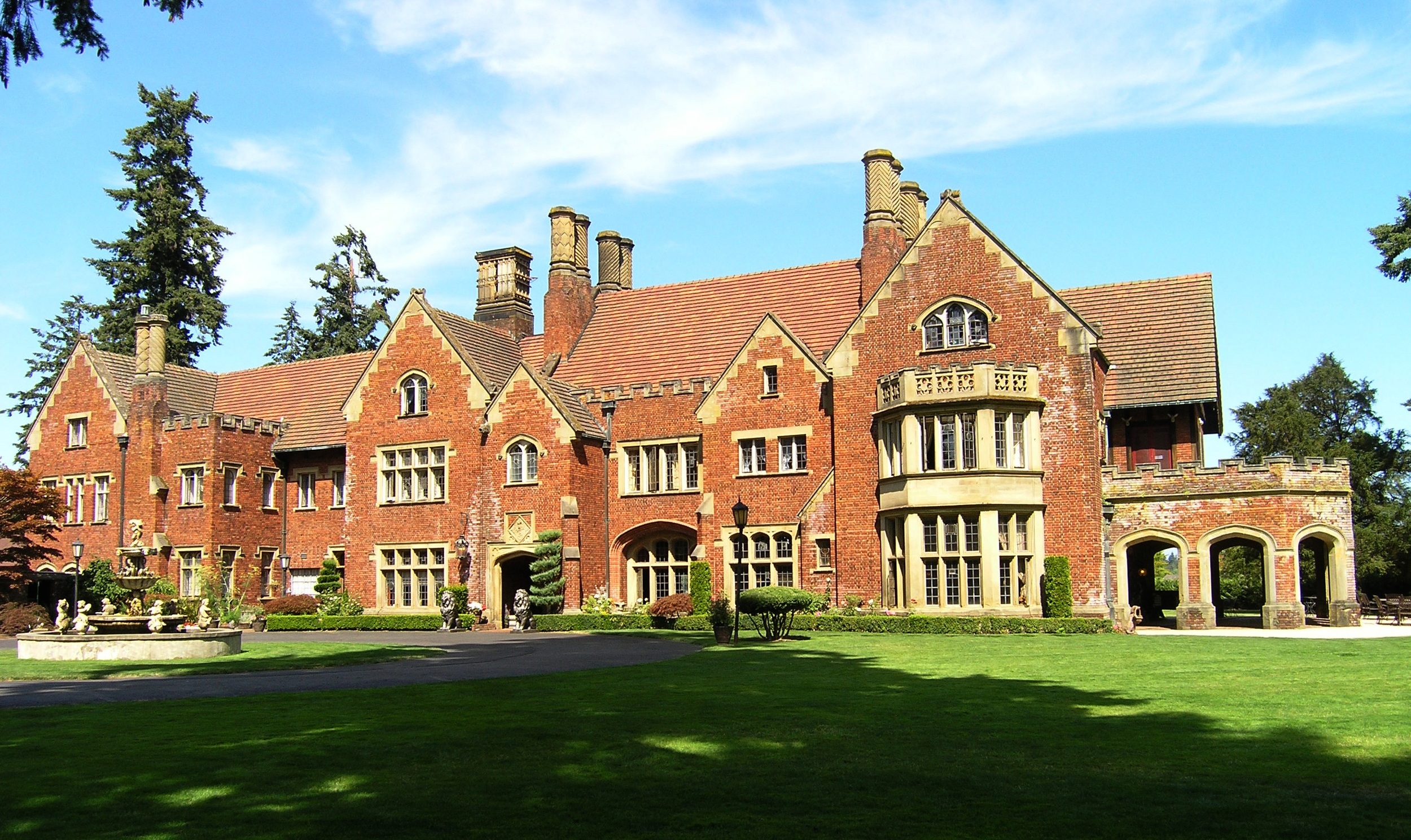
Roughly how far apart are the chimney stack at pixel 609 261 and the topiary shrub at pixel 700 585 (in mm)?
14939

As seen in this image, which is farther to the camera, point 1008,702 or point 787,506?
point 787,506

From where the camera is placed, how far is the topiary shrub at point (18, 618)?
36.2m

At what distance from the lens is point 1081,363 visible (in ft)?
107

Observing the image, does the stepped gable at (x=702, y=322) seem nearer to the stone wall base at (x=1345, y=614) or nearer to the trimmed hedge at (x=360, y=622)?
the trimmed hedge at (x=360, y=622)

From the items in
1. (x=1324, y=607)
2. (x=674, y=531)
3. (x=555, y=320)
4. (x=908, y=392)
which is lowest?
(x=1324, y=607)

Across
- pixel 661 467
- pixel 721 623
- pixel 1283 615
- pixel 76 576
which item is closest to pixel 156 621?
pixel 721 623

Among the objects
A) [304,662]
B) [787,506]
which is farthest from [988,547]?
[304,662]

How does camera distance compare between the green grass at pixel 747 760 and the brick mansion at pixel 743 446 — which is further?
the brick mansion at pixel 743 446

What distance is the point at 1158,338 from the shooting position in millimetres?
36562

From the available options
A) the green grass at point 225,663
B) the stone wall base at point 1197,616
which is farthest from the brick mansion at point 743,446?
the green grass at point 225,663

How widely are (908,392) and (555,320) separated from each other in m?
16.8

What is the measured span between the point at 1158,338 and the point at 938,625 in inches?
482

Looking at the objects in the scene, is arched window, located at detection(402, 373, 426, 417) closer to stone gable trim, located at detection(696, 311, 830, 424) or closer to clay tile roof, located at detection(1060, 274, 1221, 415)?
stone gable trim, located at detection(696, 311, 830, 424)

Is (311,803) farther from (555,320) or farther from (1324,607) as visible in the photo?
(555,320)
